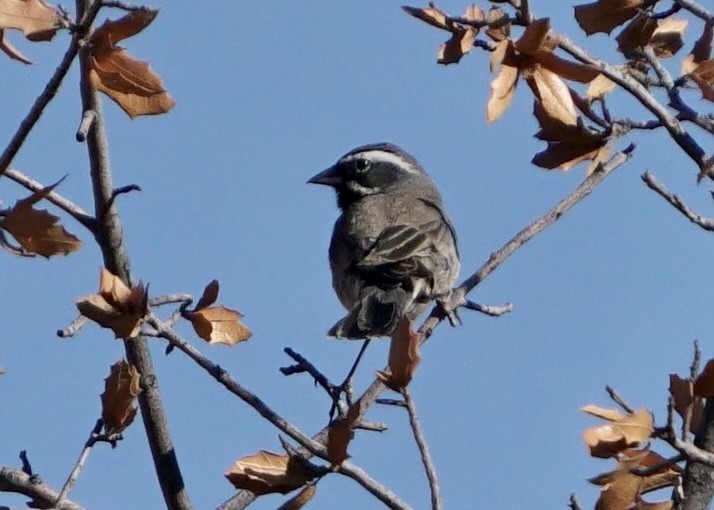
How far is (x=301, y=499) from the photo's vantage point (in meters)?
4.17

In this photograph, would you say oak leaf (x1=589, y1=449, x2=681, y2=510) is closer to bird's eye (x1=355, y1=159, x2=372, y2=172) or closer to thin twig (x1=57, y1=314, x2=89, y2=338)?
thin twig (x1=57, y1=314, x2=89, y2=338)

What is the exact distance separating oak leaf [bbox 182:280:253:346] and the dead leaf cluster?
42.8 inches

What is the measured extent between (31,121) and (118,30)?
404 mm

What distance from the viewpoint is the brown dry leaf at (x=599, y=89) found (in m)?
4.43

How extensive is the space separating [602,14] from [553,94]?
402 mm

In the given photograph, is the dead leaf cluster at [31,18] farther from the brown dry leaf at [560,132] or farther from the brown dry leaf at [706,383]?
the brown dry leaf at [706,383]

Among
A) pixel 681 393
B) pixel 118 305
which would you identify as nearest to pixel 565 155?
pixel 681 393

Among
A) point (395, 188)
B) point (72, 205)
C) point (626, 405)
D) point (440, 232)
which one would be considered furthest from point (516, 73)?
point (395, 188)

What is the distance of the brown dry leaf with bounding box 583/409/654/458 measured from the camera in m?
3.68

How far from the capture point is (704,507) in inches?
152

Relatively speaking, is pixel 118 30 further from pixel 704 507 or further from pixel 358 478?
pixel 704 507

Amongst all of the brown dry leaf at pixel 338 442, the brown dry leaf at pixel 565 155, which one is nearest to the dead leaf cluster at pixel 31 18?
the brown dry leaf at pixel 338 442

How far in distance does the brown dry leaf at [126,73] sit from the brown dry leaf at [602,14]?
56.8 inches

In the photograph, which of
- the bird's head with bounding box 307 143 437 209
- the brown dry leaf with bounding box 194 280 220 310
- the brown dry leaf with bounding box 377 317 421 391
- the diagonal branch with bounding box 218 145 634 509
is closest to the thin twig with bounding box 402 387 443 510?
the brown dry leaf with bounding box 377 317 421 391
